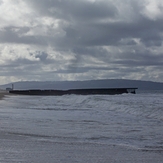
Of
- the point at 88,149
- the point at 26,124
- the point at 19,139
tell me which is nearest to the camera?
the point at 88,149

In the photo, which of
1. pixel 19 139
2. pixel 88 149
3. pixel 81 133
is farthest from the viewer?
pixel 81 133

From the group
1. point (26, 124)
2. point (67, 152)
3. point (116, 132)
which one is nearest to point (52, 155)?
point (67, 152)

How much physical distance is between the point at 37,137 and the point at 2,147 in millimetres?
2221

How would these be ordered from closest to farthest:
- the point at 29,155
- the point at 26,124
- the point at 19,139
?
the point at 29,155 → the point at 19,139 → the point at 26,124

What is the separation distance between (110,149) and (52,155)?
1.87 metres

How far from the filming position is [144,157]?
31.8 ft

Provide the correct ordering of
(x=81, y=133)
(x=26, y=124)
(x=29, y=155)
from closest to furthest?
(x=29, y=155), (x=81, y=133), (x=26, y=124)

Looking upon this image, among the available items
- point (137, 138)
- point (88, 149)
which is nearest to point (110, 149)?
point (88, 149)

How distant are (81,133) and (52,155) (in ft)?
14.5

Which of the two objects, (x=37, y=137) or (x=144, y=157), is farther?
(x=37, y=137)

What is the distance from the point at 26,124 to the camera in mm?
16703

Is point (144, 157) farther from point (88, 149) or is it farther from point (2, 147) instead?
point (2, 147)

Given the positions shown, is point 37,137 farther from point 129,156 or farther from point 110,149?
point 129,156

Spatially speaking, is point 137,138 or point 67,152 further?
point 137,138
